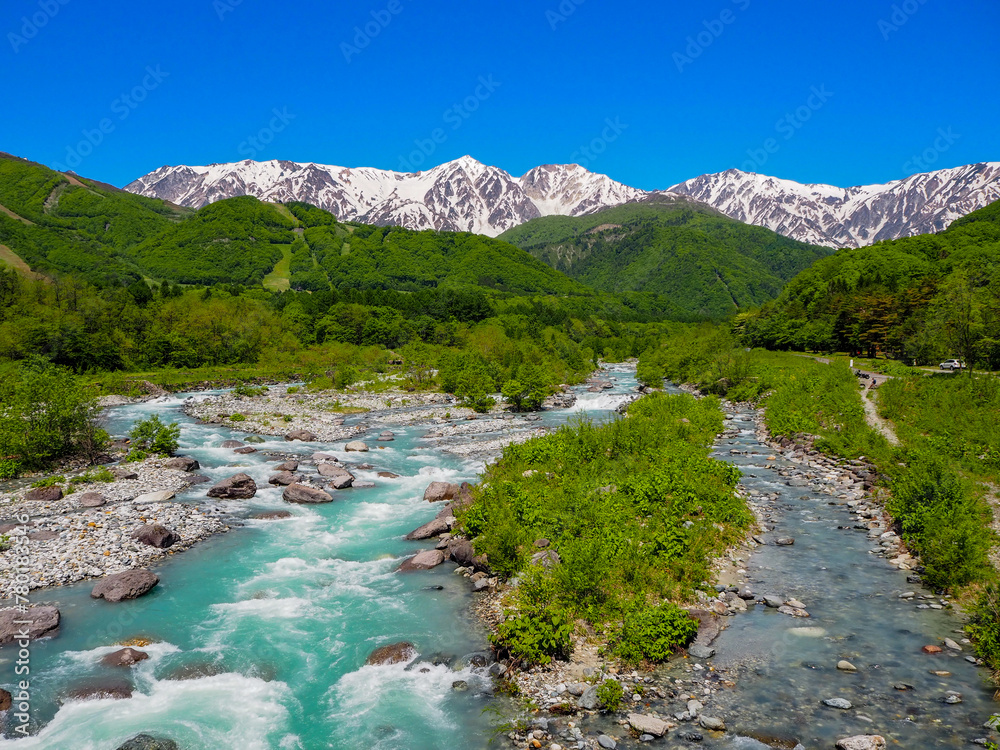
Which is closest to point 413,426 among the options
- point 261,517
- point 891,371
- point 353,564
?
point 261,517

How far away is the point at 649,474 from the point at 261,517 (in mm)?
17665

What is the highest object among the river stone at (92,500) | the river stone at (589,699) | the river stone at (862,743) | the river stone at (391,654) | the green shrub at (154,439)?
the green shrub at (154,439)

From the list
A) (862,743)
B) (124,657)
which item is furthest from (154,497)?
(862,743)

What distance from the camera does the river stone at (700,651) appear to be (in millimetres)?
13828

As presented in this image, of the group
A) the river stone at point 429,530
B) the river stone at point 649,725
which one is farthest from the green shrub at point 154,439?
the river stone at point 649,725

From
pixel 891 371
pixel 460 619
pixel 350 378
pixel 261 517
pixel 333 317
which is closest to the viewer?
pixel 460 619

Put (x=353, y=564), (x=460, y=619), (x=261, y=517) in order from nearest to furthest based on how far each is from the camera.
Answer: (x=460, y=619) → (x=353, y=564) → (x=261, y=517)

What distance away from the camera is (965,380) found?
39.8 meters

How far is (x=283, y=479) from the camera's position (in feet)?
102

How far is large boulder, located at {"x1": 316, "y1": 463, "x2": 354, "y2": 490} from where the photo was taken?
99.5 ft

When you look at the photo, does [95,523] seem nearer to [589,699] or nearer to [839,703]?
[589,699]

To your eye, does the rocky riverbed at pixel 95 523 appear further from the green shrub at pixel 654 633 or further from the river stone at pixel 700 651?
the river stone at pixel 700 651

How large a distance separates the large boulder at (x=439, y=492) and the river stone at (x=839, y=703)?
60.0 feet

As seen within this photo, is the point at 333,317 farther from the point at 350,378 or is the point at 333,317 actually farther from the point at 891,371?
the point at 891,371
